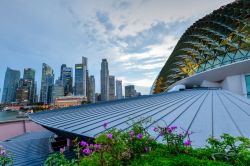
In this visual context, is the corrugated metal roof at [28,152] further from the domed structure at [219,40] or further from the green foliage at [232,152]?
the domed structure at [219,40]

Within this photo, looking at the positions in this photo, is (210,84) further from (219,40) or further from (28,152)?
(28,152)

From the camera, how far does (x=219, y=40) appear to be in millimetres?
26516

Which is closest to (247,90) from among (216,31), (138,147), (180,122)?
(216,31)

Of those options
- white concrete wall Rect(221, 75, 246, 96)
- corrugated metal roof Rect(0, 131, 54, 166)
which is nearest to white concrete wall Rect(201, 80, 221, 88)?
white concrete wall Rect(221, 75, 246, 96)

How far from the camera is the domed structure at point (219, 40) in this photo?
22.4 meters

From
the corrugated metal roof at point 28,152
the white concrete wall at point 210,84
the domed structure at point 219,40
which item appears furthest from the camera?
the white concrete wall at point 210,84

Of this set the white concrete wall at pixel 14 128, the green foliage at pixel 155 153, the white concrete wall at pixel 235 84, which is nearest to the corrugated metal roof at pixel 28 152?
the green foliage at pixel 155 153

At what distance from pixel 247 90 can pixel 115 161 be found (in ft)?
77.1

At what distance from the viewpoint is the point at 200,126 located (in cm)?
557

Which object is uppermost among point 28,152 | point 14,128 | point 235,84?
point 235,84

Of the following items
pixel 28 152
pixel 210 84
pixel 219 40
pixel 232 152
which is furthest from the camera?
pixel 210 84

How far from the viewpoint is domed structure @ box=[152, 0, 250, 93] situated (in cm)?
2239

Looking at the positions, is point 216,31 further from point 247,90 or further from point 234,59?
point 247,90

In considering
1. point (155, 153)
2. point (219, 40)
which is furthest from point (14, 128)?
point (219, 40)
